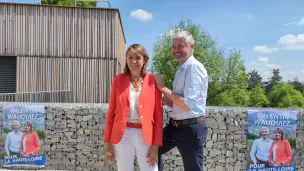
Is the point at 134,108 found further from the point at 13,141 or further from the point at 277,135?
the point at 13,141

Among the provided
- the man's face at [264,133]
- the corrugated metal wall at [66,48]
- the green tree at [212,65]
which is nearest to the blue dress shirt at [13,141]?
the man's face at [264,133]

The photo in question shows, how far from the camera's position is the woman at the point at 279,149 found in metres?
5.70

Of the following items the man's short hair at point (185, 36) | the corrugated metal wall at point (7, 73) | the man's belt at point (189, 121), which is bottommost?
the man's belt at point (189, 121)

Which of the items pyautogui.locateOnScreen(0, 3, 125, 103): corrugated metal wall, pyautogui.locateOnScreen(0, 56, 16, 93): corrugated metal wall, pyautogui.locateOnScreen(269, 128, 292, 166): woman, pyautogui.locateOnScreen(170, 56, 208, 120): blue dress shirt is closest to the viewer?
pyautogui.locateOnScreen(170, 56, 208, 120): blue dress shirt

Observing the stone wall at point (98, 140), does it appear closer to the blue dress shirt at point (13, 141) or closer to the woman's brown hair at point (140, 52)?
the blue dress shirt at point (13, 141)

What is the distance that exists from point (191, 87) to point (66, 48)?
15.0 metres

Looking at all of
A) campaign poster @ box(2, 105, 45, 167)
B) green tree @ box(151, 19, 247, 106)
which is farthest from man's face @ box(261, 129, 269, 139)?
green tree @ box(151, 19, 247, 106)

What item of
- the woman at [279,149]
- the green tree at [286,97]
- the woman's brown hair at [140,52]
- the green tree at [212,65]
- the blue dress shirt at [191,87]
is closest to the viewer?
the woman's brown hair at [140,52]

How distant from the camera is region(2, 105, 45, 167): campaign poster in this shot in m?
6.11

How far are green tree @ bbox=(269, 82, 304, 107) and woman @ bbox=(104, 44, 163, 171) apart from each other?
6253cm

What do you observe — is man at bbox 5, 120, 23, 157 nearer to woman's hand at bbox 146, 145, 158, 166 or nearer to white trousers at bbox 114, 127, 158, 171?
white trousers at bbox 114, 127, 158, 171

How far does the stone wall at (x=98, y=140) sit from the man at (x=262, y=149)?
0.52 feet

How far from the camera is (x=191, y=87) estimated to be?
9.45 ft

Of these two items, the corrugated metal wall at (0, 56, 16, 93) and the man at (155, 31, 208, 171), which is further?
the corrugated metal wall at (0, 56, 16, 93)
